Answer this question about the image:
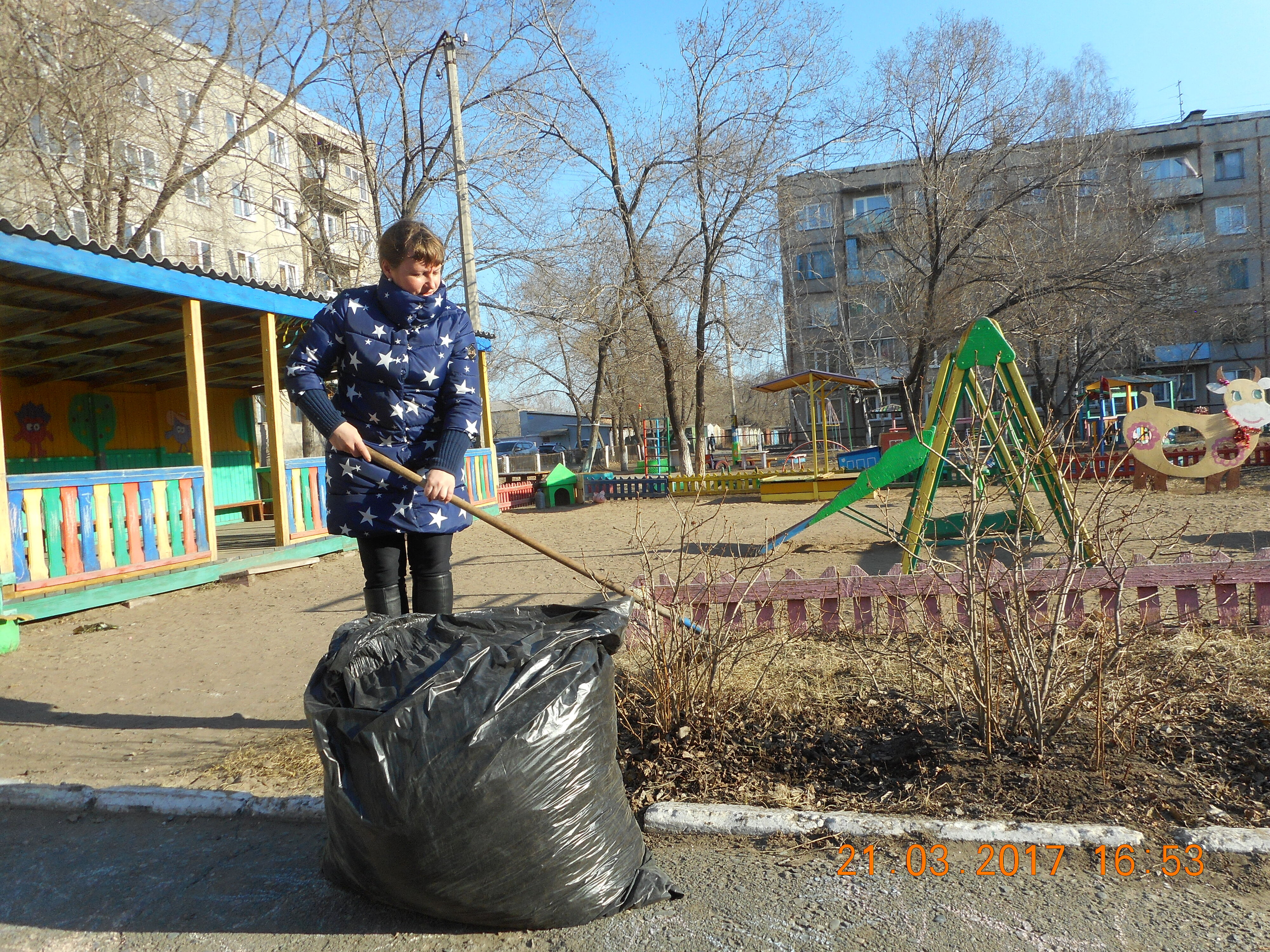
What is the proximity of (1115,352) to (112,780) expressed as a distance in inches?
1442

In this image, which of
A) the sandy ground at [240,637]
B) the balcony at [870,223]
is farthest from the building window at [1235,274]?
the sandy ground at [240,637]

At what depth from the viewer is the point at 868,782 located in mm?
2395

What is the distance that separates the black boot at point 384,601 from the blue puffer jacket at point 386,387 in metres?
0.21

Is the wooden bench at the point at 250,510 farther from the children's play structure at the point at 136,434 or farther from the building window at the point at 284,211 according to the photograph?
the building window at the point at 284,211

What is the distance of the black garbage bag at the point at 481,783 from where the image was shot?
5.47 ft

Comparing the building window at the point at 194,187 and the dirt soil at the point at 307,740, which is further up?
the building window at the point at 194,187

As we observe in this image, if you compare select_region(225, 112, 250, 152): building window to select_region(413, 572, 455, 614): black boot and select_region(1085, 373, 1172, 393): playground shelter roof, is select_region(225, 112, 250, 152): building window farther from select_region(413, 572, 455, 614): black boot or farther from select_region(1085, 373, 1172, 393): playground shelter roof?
select_region(1085, 373, 1172, 393): playground shelter roof

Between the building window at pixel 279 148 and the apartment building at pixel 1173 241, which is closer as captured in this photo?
the building window at pixel 279 148

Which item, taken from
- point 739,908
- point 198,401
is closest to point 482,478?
point 198,401

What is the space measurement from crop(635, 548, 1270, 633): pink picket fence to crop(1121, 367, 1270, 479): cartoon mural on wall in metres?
8.17

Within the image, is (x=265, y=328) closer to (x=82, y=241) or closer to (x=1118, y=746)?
(x=82, y=241)

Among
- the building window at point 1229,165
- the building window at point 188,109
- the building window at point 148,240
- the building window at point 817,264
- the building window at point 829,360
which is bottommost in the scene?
the building window at point 829,360

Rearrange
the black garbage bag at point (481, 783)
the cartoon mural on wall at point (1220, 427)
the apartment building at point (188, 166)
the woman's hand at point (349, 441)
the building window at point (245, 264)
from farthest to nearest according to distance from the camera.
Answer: the building window at point (245, 264), the apartment building at point (188, 166), the cartoon mural on wall at point (1220, 427), the woman's hand at point (349, 441), the black garbage bag at point (481, 783)

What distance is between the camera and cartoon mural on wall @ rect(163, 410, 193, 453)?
12.6m
